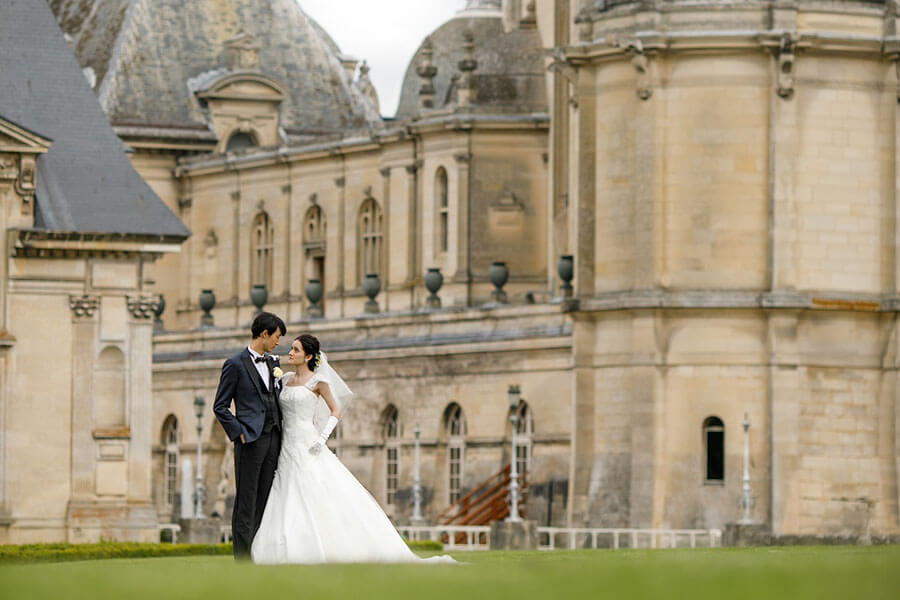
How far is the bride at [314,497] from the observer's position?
3475 centimetres

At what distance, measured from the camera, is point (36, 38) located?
74.2 m

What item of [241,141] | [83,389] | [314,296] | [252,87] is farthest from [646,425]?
[252,87]

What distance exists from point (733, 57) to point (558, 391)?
12.3 meters

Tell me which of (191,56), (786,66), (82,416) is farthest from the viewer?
(191,56)

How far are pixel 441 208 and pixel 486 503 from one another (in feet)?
61.4

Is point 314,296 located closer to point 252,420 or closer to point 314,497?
point 314,497

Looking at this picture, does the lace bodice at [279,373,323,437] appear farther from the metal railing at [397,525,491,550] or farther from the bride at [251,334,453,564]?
the metal railing at [397,525,491,550]

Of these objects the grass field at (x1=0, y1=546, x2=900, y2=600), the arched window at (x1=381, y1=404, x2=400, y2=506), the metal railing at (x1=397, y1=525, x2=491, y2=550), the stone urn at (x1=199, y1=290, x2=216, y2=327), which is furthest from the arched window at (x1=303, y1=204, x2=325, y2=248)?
the grass field at (x1=0, y1=546, x2=900, y2=600)

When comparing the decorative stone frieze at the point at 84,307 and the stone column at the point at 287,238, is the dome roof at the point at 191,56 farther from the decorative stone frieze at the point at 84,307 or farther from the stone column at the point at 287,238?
the decorative stone frieze at the point at 84,307

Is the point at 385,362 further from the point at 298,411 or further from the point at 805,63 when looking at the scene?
the point at 298,411

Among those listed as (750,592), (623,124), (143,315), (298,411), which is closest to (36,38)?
(143,315)

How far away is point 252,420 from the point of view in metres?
34.8

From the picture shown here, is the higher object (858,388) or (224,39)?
(224,39)

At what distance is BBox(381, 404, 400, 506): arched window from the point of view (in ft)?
309
